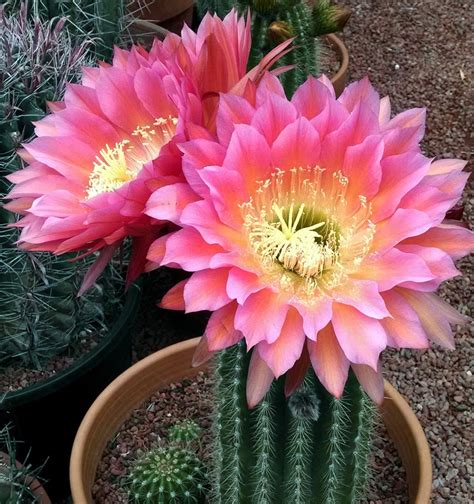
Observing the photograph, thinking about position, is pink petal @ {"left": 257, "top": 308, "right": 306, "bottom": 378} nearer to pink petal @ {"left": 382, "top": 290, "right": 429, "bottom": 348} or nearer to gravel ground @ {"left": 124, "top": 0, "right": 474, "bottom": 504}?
pink petal @ {"left": 382, "top": 290, "right": 429, "bottom": 348}

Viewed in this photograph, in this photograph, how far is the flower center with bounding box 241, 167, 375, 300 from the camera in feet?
Result: 2.45

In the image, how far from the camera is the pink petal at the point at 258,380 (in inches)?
26.9

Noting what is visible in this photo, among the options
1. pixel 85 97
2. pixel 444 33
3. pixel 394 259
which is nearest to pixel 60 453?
pixel 85 97

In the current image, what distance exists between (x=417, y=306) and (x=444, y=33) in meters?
2.71

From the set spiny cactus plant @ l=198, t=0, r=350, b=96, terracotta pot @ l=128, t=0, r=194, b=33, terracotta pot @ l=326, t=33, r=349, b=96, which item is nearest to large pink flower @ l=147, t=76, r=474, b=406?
spiny cactus plant @ l=198, t=0, r=350, b=96

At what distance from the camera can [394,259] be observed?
26.1 inches

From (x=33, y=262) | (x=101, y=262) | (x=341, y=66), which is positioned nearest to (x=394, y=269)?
(x=101, y=262)

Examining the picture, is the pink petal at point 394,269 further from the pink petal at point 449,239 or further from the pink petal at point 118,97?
the pink petal at point 118,97

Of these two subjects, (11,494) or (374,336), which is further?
(11,494)

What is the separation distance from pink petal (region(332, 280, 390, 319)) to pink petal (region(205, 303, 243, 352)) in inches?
4.1

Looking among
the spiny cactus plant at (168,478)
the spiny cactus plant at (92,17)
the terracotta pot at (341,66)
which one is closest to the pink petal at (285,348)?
the spiny cactus plant at (168,478)

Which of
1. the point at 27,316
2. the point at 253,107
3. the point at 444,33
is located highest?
the point at 253,107

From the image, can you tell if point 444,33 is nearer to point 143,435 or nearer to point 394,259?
point 143,435

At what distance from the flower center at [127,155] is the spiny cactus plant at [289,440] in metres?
0.24
